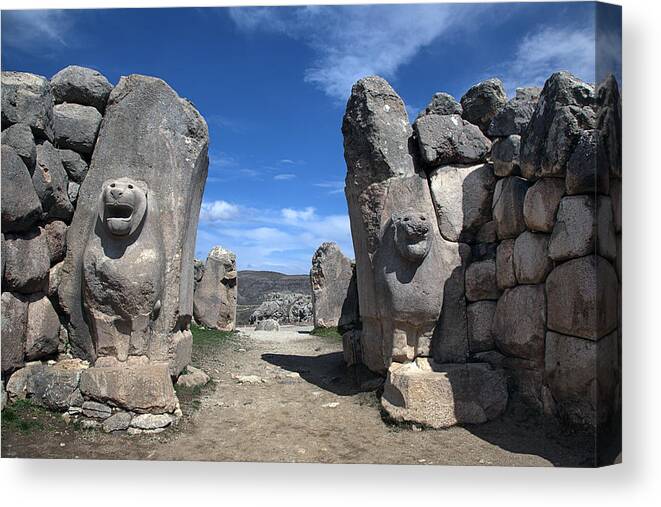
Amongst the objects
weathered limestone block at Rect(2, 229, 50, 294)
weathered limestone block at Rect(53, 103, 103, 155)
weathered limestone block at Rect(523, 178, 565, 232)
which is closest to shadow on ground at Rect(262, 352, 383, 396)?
weathered limestone block at Rect(523, 178, 565, 232)

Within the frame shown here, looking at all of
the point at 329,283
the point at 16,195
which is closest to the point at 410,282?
the point at 16,195

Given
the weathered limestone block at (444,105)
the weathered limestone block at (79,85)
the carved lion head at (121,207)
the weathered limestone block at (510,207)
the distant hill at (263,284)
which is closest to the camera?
the carved lion head at (121,207)

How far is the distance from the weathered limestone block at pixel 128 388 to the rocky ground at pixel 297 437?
252 mm

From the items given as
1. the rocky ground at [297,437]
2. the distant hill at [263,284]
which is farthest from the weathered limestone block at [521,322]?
the distant hill at [263,284]

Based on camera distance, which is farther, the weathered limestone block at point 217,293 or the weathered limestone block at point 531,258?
the weathered limestone block at point 217,293

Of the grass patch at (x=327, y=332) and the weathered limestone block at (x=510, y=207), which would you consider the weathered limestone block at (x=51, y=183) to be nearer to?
the weathered limestone block at (x=510, y=207)

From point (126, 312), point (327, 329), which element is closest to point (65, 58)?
point (126, 312)

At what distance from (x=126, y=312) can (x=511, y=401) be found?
3.40 m

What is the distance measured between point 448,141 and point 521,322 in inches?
71.9

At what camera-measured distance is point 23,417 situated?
4.17 m

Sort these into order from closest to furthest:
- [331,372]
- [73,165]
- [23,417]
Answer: [23,417], [73,165], [331,372]

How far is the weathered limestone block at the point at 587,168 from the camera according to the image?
12.0 ft

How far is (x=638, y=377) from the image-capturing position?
3514 mm

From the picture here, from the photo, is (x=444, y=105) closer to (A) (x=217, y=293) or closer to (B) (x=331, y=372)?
(B) (x=331, y=372)
